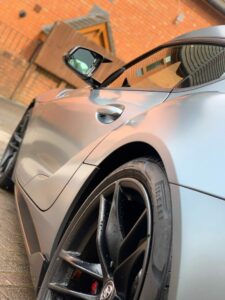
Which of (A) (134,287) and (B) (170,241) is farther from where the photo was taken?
(A) (134,287)

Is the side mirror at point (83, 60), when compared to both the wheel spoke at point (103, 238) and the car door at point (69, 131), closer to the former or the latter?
the car door at point (69, 131)

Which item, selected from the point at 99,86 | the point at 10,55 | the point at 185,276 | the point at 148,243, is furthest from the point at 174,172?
the point at 10,55

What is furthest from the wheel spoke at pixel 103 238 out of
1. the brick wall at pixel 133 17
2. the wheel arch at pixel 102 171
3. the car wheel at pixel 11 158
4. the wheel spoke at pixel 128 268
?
the brick wall at pixel 133 17

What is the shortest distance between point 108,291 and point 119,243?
219 mm

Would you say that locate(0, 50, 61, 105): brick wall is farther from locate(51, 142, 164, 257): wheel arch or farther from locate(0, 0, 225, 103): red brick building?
locate(51, 142, 164, 257): wheel arch

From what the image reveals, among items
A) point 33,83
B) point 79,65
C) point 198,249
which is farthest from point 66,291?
point 33,83

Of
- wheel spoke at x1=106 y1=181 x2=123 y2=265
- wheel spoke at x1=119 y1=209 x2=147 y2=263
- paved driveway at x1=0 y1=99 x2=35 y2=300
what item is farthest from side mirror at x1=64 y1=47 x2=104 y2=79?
wheel spoke at x1=119 y1=209 x2=147 y2=263

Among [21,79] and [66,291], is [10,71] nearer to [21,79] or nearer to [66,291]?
[21,79]

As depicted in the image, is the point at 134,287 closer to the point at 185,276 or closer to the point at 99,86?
the point at 185,276

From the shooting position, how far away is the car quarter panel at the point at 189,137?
1.81 m

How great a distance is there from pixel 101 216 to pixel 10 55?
1288 centimetres

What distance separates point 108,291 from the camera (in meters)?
1.98

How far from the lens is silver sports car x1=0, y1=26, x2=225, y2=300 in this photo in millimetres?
1689

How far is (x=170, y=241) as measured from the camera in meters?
1.73
